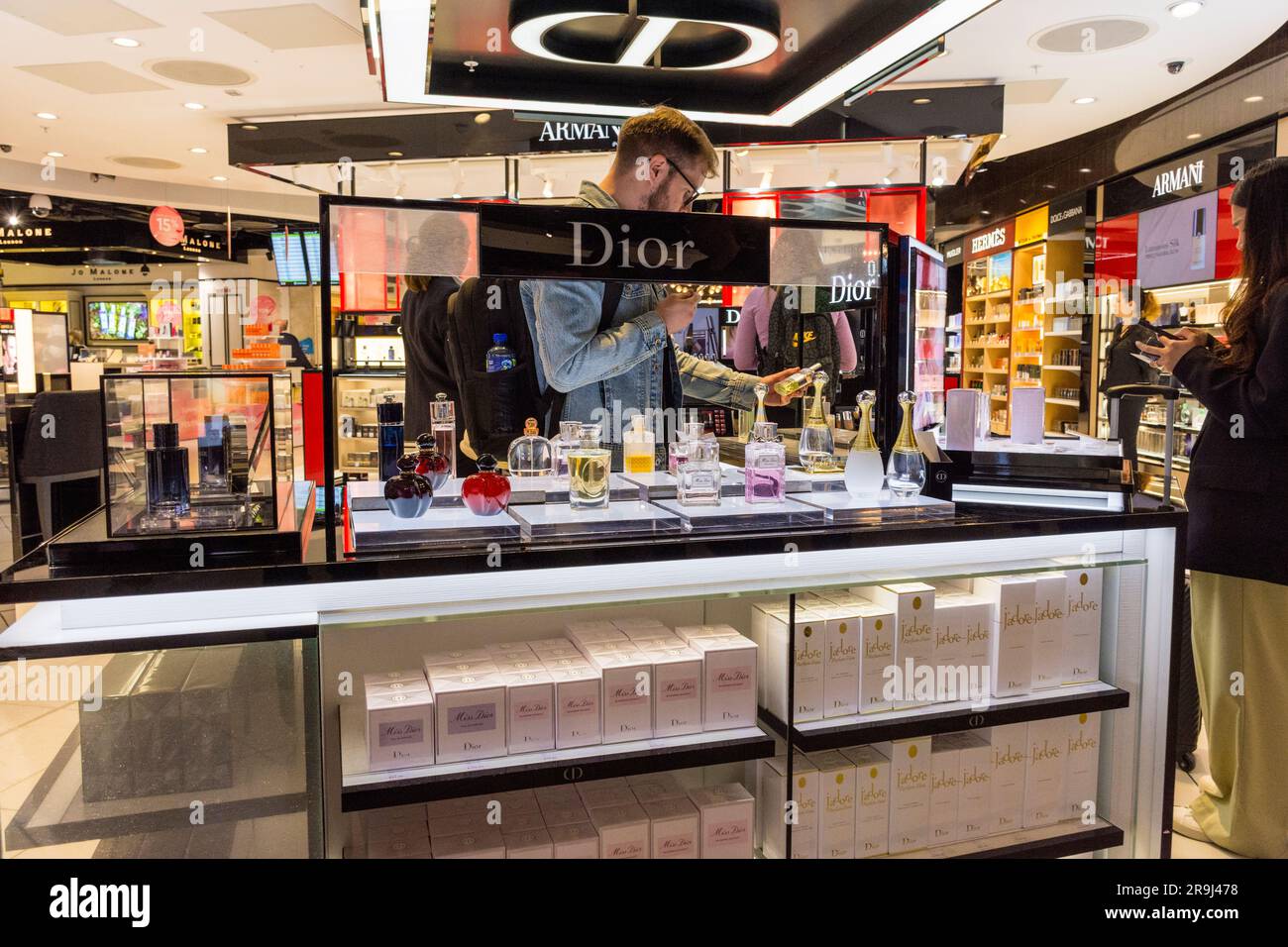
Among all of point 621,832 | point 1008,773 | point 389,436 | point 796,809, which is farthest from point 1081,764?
point 389,436

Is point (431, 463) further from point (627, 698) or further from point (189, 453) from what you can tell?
point (627, 698)

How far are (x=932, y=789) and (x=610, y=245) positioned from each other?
1.45 m

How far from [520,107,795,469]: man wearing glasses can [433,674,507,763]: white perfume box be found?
814mm

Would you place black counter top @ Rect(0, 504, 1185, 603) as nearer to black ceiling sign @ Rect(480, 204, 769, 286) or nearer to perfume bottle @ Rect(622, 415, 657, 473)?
perfume bottle @ Rect(622, 415, 657, 473)

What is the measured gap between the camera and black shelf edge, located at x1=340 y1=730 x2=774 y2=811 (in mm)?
1681

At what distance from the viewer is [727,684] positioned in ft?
6.36

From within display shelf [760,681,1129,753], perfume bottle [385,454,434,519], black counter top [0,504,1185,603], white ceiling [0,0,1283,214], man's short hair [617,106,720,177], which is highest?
white ceiling [0,0,1283,214]

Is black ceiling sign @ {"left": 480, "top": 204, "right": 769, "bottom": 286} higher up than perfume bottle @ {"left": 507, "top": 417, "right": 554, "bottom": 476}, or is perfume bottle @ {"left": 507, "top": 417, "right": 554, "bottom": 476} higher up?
black ceiling sign @ {"left": 480, "top": 204, "right": 769, "bottom": 286}

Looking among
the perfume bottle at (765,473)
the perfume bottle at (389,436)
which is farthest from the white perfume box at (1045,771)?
the perfume bottle at (389,436)

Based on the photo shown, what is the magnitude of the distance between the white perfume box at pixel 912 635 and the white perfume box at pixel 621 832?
63 cm

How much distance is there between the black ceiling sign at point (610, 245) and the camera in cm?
200

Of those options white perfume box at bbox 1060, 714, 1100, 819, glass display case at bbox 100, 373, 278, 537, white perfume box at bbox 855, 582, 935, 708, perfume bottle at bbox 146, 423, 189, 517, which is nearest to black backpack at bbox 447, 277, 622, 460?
glass display case at bbox 100, 373, 278, 537
